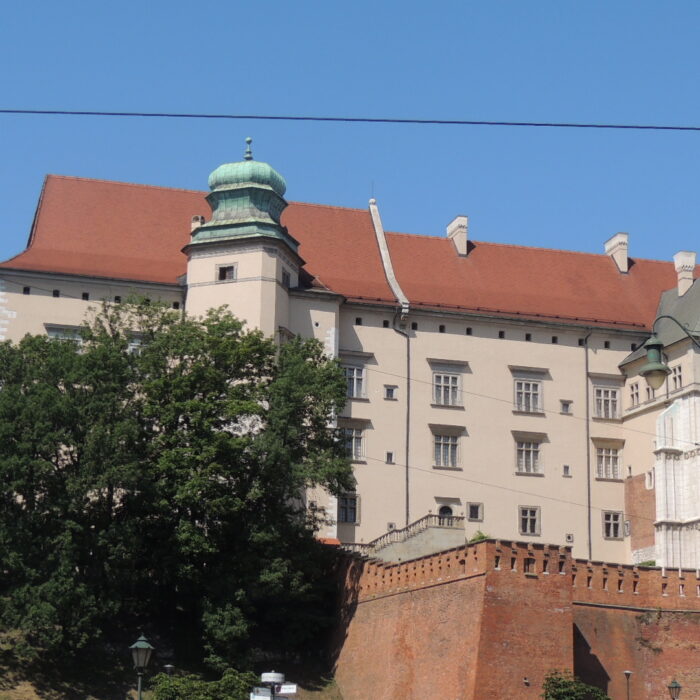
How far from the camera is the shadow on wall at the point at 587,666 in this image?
34562 mm

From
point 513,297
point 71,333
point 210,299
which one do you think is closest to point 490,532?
point 513,297

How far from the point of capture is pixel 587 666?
34812 millimetres

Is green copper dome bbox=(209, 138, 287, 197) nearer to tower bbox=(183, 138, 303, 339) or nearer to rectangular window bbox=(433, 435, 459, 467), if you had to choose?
tower bbox=(183, 138, 303, 339)

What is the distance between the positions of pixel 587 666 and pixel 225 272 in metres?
17.9

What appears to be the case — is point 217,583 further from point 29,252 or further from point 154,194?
point 154,194

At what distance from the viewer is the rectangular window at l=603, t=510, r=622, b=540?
48.1m

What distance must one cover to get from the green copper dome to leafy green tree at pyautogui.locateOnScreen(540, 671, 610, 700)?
67.3 ft

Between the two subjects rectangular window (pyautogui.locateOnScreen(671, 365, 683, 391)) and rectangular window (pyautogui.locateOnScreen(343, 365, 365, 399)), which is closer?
rectangular window (pyautogui.locateOnScreen(343, 365, 365, 399))

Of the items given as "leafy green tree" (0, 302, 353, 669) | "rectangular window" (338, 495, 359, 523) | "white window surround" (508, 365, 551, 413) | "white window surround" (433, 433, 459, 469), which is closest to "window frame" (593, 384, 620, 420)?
"white window surround" (508, 365, 551, 413)

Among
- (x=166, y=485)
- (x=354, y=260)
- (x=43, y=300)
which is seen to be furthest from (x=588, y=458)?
(x=43, y=300)

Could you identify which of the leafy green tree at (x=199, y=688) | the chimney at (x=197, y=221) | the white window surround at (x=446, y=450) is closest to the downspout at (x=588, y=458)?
the white window surround at (x=446, y=450)

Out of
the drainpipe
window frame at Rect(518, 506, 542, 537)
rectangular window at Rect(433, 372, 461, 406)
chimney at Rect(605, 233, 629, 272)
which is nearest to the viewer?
the drainpipe

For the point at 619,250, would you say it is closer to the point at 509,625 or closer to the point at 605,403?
the point at 605,403

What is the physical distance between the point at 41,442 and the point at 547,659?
13.8m
